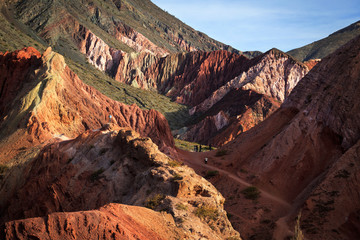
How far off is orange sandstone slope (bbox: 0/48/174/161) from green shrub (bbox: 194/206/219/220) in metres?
20.9

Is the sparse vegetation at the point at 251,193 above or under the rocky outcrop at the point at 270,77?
under

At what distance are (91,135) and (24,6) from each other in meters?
101

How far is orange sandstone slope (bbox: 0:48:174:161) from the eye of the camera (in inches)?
1276

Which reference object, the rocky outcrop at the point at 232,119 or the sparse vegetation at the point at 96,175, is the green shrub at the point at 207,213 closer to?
the sparse vegetation at the point at 96,175

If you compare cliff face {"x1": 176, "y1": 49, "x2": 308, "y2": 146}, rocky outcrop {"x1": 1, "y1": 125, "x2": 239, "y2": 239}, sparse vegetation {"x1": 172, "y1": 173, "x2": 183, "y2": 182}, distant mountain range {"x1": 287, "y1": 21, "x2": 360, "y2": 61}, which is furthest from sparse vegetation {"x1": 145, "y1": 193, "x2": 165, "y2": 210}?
distant mountain range {"x1": 287, "y1": 21, "x2": 360, "y2": 61}

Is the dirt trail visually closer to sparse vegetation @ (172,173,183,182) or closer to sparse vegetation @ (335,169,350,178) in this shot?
sparse vegetation @ (335,169,350,178)

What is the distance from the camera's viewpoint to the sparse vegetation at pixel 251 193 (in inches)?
1209

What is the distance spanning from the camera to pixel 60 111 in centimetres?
3488

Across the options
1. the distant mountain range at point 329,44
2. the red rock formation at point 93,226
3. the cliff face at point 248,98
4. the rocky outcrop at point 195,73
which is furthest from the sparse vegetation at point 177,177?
the distant mountain range at point 329,44

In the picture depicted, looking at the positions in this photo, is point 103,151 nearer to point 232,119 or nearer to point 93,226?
point 93,226

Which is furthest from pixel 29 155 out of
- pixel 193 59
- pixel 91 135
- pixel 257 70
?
pixel 193 59

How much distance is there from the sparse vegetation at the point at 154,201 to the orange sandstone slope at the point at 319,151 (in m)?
13.2

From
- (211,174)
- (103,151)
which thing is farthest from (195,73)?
(103,151)

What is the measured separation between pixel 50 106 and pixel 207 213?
82.8 feet
